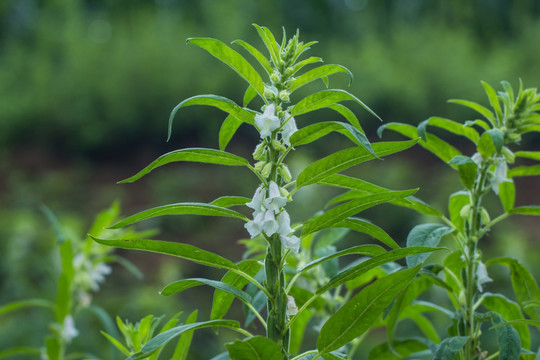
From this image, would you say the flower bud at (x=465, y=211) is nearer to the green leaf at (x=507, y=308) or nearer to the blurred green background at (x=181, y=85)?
the green leaf at (x=507, y=308)

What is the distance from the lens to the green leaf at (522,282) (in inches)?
27.2

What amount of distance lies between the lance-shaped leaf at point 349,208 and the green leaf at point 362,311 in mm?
71

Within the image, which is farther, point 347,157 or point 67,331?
point 67,331

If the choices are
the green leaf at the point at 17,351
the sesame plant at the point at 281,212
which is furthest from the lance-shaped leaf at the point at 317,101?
the green leaf at the point at 17,351

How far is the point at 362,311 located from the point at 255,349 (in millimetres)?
111

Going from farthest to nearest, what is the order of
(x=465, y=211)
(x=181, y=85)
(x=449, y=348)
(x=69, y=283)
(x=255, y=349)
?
(x=181, y=85) → (x=69, y=283) → (x=465, y=211) → (x=449, y=348) → (x=255, y=349)

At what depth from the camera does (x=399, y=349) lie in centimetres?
74

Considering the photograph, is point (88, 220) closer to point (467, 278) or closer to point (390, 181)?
point (390, 181)

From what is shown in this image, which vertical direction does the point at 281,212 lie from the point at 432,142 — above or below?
below

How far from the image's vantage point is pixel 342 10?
6852 millimetres

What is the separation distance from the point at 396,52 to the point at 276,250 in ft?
19.4

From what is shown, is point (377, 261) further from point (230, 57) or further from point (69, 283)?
point (69, 283)

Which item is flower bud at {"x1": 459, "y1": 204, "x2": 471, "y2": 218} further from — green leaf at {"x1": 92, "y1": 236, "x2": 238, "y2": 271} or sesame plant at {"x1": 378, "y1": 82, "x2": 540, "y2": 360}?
green leaf at {"x1": 92, "y1": 236, "x2": 238, "y2": 271}

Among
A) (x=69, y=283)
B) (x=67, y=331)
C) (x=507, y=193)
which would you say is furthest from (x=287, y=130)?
(x=67, y=331)
